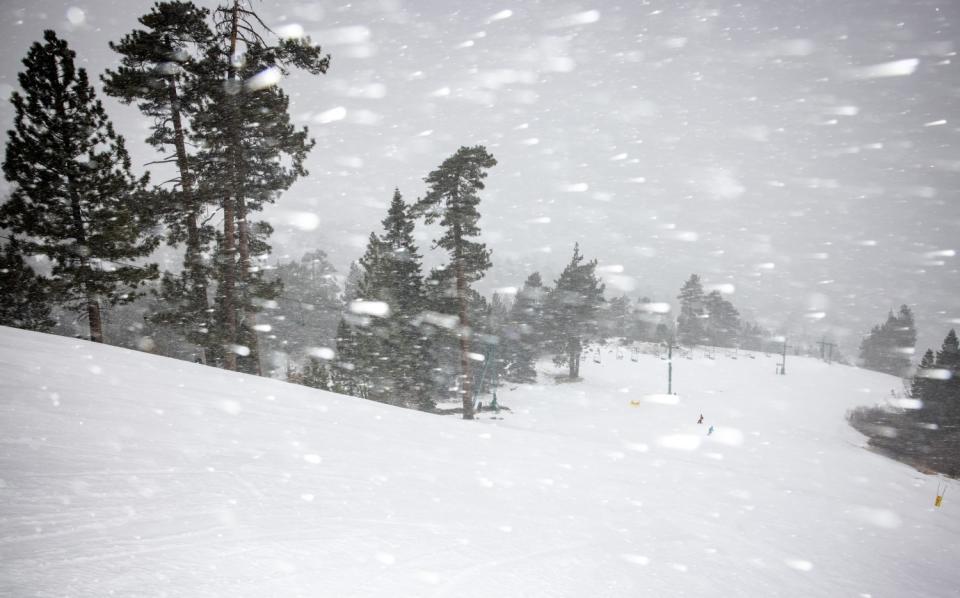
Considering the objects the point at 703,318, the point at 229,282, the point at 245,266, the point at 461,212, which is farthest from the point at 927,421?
the point at 229,282

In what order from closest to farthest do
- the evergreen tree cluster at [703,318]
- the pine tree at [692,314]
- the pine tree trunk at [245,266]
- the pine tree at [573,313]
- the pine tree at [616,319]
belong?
the pine tree trunk at [245,266]
the pine tree at [573,313]
the pine tree at [692,314]
the evergreen tree cluster at [703,318]
the pine tree at [616,319]

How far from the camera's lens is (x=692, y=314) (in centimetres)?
8700

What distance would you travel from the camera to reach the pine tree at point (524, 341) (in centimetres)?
4681

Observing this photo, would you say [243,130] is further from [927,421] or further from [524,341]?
[927,421]

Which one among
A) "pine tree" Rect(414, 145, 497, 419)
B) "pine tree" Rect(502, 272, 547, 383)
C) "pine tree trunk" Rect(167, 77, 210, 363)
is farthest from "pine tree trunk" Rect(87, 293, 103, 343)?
"pine tree" Rect(502, 272, 547, 383)

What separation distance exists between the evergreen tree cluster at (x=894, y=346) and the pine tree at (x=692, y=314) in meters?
41.9

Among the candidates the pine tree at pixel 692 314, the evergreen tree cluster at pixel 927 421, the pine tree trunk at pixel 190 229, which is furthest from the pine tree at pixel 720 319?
the pine tree trunk at pixel 190 229

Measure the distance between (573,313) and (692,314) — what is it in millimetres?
52027

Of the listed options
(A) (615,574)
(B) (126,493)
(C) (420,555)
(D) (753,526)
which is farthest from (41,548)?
(D) (753,526)

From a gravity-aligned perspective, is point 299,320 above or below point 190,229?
below

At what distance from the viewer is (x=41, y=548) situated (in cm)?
216

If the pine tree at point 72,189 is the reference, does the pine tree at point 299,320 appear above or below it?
below

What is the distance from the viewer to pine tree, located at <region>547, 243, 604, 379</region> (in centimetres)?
4781

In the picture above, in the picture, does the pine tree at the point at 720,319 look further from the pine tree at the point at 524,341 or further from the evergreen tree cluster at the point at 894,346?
the pine tree at the point at 524,341
